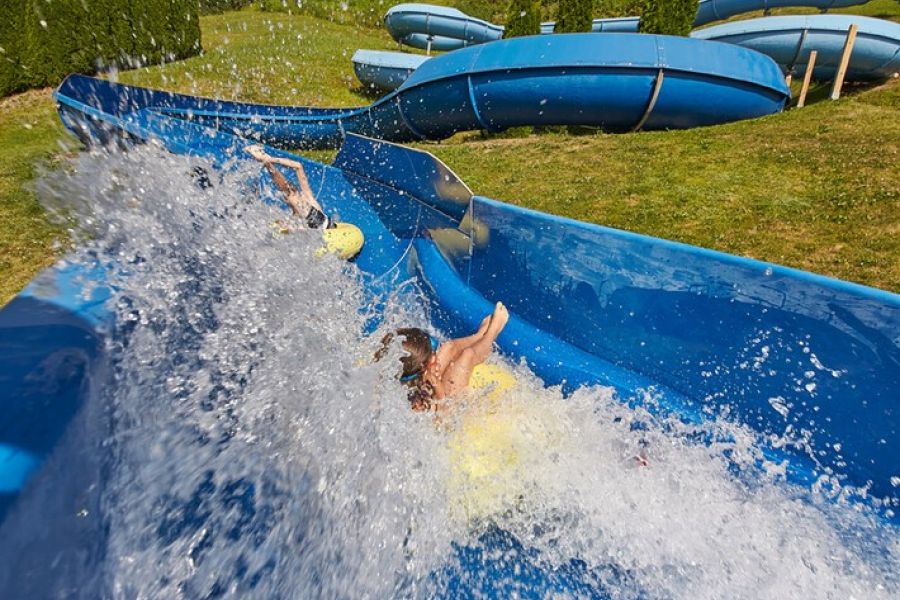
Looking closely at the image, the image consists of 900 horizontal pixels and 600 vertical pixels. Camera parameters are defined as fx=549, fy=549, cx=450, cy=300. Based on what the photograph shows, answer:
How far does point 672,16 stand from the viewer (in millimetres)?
11117

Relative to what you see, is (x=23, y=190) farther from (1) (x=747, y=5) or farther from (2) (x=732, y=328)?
(1) (x=747, y=5)

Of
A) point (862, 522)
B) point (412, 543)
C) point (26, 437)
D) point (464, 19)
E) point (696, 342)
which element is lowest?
point (412, 543)

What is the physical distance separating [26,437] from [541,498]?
197 cm

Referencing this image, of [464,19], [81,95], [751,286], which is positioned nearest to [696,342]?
[751,286]

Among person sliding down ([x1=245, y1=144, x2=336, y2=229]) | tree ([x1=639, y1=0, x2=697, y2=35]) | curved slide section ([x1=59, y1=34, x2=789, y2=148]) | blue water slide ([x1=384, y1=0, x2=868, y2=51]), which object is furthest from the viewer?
blue water slide ([x1=384, y1=0, x2=868, y2=51])

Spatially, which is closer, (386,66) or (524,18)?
(524,18)

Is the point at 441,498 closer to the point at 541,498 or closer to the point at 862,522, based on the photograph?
the point at 541,498

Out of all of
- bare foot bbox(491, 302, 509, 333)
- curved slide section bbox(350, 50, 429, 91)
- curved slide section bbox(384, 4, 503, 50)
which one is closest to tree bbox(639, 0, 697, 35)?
curved slide section bbox(350, 50, 429, 91)

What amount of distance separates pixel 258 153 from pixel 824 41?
37.2 feet

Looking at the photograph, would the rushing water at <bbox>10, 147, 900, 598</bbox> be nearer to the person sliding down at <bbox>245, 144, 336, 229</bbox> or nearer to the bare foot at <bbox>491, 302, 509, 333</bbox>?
the bare foot at <bbox>491, 302, 509, 333</bbox>

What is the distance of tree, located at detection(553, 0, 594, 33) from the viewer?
38.9 feet

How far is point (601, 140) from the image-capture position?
25.2 feet

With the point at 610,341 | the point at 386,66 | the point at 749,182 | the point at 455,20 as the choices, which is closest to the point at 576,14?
the point at 386,66

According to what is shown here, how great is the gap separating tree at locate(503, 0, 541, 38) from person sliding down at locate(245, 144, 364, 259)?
8367mm
